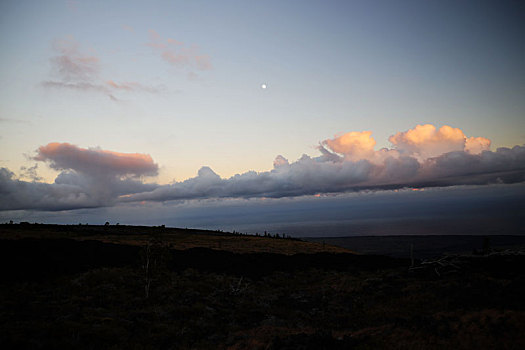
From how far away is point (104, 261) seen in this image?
1173 inches

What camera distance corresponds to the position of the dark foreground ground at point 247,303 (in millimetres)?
10758

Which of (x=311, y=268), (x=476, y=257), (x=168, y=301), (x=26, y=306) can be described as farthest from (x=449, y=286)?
(x=26, y=306)

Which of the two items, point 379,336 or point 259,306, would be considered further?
point 259,306

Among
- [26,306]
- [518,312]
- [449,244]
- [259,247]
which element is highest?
[518,312]

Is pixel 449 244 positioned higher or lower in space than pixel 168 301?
lower

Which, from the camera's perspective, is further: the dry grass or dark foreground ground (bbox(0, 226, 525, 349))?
the dry grass

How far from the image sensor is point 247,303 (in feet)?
68.0

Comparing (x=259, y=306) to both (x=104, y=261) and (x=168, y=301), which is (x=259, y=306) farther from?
(x=104, y=261)

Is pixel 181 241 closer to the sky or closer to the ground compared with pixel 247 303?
closer to the ground

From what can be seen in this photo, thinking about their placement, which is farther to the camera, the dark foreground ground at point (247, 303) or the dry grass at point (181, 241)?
the dry grass at point (181, 241)

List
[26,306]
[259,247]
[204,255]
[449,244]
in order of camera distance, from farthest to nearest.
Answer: [449,244]
[259,247]
[204,255]
[26,306]

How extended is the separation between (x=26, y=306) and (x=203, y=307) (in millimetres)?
10560

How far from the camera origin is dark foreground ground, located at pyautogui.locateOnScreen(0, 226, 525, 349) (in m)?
10.8

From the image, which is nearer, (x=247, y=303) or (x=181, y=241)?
(x=247, y=303)
